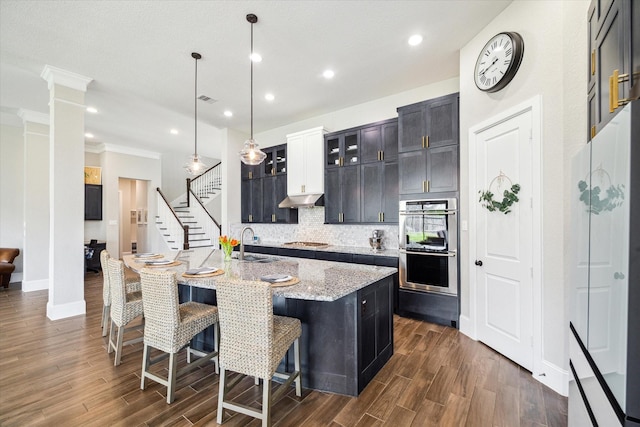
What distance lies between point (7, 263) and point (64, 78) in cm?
392

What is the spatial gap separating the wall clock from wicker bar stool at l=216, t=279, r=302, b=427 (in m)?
2.88

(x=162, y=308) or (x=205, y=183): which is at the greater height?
(x=205, y=183)

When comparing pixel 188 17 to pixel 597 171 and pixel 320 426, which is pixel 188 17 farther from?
pixel 320 426

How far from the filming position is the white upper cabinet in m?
4.93

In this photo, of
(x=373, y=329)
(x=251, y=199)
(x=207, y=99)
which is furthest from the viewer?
(x=251, y=199)

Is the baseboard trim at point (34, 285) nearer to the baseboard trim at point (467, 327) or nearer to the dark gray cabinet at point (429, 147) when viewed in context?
the dark gray cabinet at point (429, 147)

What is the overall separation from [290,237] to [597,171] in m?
5.06

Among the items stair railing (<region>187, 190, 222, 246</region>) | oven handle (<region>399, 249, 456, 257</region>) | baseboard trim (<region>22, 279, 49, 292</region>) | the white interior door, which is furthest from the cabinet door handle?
baseboard trim (<region>22, 279, 49, 292</region>)

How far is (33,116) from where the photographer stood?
527 cm

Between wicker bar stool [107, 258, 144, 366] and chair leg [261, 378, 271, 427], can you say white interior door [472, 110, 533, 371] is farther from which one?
wicker bar stool [107, 258, 144, 366]

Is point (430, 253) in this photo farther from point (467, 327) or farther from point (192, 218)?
point (192, 218)

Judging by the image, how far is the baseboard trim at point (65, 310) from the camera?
12.3 feet

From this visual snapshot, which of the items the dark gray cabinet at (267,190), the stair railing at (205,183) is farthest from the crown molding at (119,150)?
the dark gray cabinet at (267,190)

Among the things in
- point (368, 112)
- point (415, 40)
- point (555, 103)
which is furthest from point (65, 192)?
point (555, 103)
